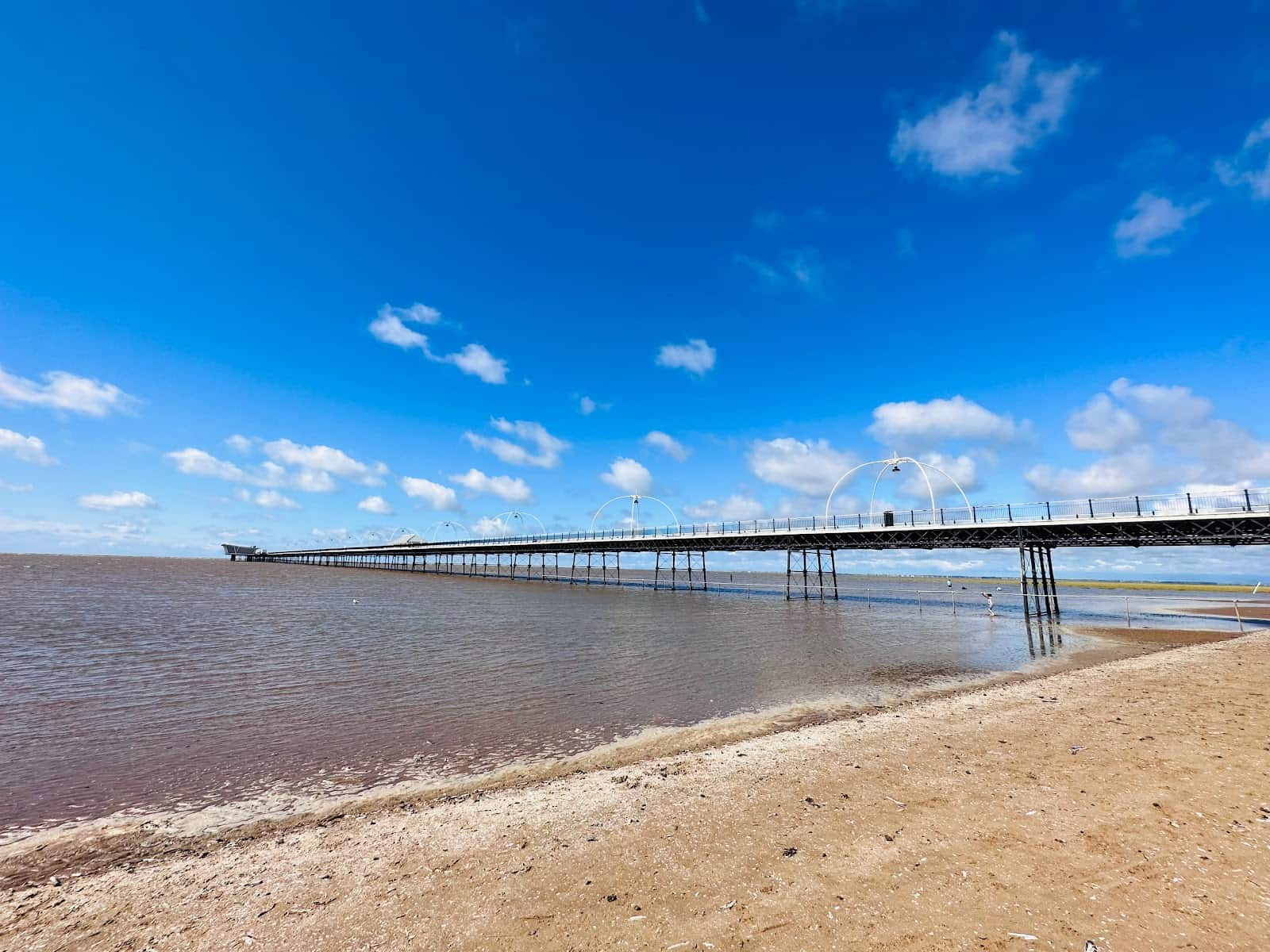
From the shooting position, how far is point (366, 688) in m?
17.6

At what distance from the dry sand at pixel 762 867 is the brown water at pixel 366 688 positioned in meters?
3.23

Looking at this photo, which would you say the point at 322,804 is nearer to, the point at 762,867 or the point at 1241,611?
the point at 762,867

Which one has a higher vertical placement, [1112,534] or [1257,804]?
[1112,534]

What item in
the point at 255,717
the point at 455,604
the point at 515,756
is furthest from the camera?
the point at 455,604

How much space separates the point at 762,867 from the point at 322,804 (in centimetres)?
747

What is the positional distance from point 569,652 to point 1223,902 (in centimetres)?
2196

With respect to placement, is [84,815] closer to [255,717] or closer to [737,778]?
[255,717]

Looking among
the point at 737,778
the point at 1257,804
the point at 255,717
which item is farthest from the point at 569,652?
the point at 1257,804

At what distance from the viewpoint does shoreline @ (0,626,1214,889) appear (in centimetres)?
746

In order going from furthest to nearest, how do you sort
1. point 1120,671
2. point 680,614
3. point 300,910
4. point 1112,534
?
point 680,614, point 1112,534, point 1120,671, point 300,910

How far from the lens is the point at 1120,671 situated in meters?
18.3

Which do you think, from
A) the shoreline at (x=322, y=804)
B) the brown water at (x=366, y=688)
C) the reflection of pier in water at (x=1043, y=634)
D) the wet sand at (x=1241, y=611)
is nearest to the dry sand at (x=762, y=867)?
the shoreline at (x=322, y=804)

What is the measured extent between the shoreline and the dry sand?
49 cm

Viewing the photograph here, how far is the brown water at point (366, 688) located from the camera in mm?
10594
